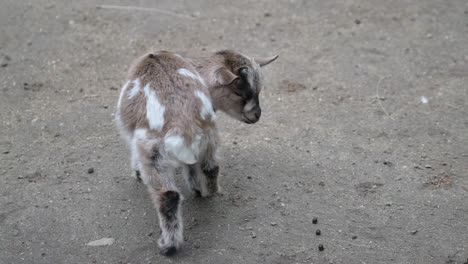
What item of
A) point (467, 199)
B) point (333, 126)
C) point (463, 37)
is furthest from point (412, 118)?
point (463, 37)

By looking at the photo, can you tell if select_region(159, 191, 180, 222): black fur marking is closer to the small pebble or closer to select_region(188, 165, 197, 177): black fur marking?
select_region(188, 165, 197, 177): black fur marking

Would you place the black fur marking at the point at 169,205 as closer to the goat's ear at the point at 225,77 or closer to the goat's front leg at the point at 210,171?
the goat's front leg at the point at 210,171

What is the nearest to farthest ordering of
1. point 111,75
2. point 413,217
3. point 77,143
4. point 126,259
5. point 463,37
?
point 126,259 → point 413,217 → point 77,143 → point 111,75 → point 463,37

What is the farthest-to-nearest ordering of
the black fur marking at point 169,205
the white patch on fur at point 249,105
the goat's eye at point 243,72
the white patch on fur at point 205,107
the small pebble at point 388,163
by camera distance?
the small pebble at point 388,163 < the white patch on fur at point 249,105 < the goat's eye at point 243,72 < the white patch on fur at point 205,107 < the black fur marking at point 169,205

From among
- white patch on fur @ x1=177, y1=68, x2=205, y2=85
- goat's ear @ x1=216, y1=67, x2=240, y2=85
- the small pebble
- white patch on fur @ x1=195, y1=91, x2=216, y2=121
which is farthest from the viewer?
the small pebble

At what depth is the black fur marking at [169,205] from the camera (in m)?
4.11

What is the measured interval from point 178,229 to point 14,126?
2.07m

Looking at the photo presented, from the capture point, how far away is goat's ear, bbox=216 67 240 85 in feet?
15.2

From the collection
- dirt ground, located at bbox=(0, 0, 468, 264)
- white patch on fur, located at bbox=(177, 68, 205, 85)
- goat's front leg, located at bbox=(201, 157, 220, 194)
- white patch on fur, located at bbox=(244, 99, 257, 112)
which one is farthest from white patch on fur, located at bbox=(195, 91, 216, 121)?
dirt ground, located at bbox=(0, 0, 468, 264)

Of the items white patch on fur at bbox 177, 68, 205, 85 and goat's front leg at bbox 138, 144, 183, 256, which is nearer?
goat's front leg at bbox 138, 144, 183, 256

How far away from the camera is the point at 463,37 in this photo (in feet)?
22.2

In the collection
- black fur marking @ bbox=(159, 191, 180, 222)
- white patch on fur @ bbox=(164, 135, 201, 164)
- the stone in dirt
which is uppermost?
white patch on fur @ bbox=(164, 135, 201, 164)

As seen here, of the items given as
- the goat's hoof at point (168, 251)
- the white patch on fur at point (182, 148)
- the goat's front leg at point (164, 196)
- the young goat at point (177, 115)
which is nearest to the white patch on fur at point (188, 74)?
the young goat at point (177, 115)

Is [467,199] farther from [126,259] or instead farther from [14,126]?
[14,126]
